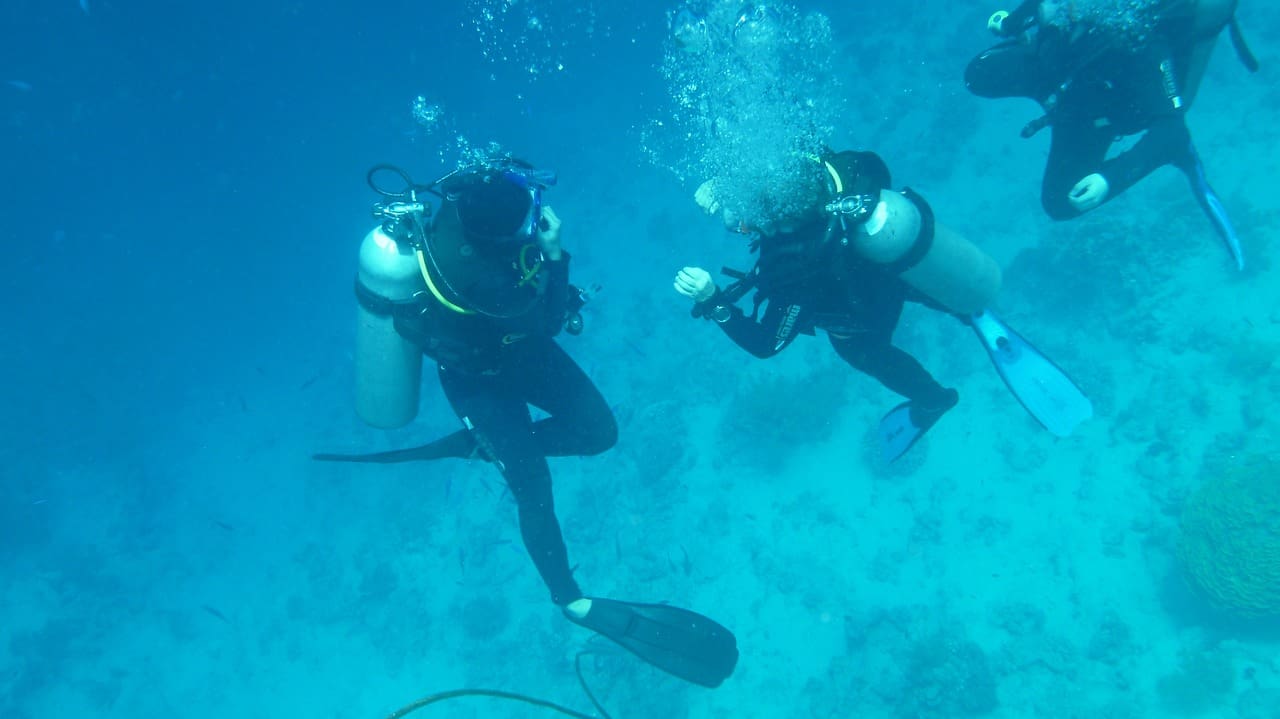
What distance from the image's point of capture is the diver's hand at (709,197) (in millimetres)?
4442

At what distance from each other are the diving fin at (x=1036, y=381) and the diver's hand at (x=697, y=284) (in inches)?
142

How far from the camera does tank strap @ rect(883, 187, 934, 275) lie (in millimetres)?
4234

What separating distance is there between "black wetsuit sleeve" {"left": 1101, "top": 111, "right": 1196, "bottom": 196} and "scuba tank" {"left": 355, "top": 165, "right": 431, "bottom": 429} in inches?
251

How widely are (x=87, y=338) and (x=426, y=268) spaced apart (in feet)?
163

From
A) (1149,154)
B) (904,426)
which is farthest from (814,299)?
(1149,154)

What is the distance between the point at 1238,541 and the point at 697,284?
359 inches

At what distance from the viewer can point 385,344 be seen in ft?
16.1

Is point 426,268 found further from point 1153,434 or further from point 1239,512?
point 1153,434

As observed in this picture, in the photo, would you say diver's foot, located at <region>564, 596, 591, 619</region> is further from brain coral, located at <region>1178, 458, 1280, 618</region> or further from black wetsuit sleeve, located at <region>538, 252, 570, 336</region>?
brain coral, located at <region>1178, 458, 1280, 618</region>

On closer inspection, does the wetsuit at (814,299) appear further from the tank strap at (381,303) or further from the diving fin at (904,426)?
the tank strap at (381,303)

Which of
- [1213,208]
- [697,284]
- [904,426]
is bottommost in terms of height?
[904,426]

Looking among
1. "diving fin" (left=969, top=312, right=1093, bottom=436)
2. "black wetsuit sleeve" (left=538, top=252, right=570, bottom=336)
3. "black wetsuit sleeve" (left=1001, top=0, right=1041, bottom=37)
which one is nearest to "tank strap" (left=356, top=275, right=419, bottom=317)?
"black wetsuit sleeve" (left=538, top=252, right=570, bottom=336)

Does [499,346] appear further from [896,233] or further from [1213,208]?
[1213,208]

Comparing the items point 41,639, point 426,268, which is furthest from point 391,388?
point 41,639
